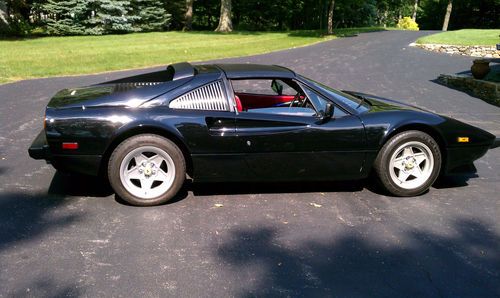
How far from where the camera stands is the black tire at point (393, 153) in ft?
15.2

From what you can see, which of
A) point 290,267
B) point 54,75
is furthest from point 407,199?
point 54,75

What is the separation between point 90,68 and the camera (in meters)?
14.4

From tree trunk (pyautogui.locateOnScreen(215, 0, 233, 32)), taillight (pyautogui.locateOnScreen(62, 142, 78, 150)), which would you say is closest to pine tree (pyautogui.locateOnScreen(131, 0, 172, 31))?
tree trunk (pyautogui.locateOnScreen(215, 0, 233, 32))

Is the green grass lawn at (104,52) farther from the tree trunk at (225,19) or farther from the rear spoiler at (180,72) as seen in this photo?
the rear spoiler at (180,72)

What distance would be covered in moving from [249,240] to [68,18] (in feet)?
89.3

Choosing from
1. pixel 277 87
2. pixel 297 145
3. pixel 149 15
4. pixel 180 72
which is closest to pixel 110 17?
pixel 149 15

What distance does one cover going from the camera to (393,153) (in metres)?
4.64

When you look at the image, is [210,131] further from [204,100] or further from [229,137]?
[204,100]

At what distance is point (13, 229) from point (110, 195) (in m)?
1.00

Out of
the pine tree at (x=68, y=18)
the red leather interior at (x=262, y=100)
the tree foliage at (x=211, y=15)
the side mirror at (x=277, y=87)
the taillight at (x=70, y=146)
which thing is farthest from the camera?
the tree foliage at (x=211, y=15)

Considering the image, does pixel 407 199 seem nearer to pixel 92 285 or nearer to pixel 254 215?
pixel 254 215

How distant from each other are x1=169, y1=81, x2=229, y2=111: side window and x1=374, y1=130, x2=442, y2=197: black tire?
1605 mm

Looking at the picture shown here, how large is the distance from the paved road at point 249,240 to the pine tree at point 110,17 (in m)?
23.4

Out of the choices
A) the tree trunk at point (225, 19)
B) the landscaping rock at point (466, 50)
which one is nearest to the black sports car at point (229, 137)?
the landscaping rock at point (466, 50)
